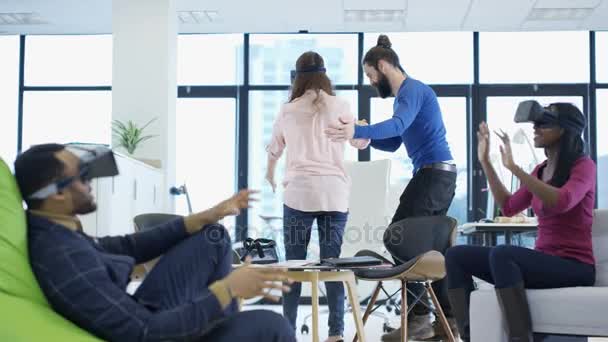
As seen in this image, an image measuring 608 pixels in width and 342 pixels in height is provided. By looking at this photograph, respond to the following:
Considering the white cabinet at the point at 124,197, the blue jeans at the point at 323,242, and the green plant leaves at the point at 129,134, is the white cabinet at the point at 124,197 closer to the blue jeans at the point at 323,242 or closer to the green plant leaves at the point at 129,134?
the green plant leaves at the point at 129,134

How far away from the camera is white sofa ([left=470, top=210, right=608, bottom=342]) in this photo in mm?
2770

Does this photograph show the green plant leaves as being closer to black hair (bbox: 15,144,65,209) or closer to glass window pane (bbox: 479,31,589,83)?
glass window pane (bbox: 479,31,589,83)

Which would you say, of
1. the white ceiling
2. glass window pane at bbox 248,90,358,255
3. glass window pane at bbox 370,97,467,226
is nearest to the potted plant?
the white ceiling

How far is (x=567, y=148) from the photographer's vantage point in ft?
9.73

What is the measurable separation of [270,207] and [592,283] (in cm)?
556

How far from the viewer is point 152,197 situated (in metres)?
6.36

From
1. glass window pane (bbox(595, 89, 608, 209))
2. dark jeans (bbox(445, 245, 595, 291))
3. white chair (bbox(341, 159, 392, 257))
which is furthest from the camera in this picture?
glass window pane (bbox(595, 89, 608, 209))

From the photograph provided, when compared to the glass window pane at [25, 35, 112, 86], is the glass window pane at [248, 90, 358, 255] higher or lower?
lower

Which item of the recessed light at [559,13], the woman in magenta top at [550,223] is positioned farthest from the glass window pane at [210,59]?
the woman in magenta top at [550,223]

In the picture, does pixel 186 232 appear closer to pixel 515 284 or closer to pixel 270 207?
pixel 515 284

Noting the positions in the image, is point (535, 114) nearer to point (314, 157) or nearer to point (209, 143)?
point (314, 157)

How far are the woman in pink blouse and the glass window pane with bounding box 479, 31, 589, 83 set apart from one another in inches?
201

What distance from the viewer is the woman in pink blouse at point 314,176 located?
11.7ft

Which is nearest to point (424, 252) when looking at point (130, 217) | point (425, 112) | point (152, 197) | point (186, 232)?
point (425, 112)
